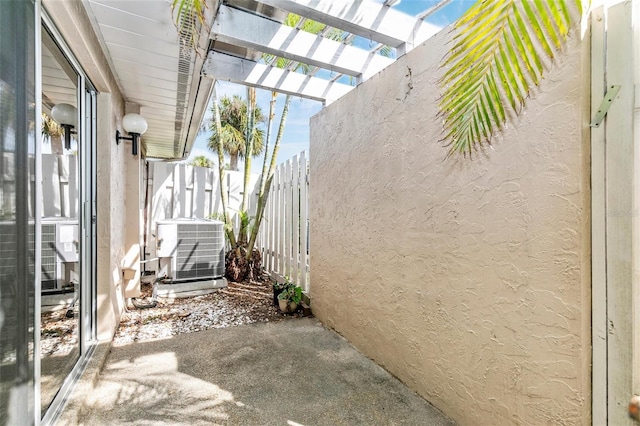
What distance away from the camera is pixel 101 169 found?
2824mm

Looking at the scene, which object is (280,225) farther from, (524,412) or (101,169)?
(524,412)

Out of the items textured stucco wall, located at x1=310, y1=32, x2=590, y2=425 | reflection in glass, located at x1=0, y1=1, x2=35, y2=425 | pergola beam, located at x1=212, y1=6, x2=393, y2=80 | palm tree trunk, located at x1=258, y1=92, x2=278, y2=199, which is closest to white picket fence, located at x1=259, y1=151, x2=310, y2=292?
palm tree trunk, located at x1=258, y1=92, x2=278, y2=199

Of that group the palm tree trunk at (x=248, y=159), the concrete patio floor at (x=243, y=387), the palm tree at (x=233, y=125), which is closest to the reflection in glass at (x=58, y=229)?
the concrete patio floor at (x=243, y=387)

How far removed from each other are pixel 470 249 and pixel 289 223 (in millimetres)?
3365

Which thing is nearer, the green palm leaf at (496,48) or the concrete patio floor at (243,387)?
the green palm leaf at (496,48)

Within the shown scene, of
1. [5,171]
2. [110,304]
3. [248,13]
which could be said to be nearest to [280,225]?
[110,304]

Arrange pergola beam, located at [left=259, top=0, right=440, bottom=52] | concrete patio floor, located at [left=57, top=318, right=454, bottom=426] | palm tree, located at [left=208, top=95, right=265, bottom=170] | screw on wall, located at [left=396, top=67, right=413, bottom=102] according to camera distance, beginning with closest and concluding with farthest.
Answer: concrete patio floor, located at [left=57, top=318, right=454, bottom=426], pergola beam, located at [left=259, top=0, right=440, bottom=52], screw on wall, located at [left=396, top=67, right=413, bottom=102], palm tree, located at [left=208, top=95, right=265, bottom=170]

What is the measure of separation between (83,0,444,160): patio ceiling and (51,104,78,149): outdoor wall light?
0.68 metres

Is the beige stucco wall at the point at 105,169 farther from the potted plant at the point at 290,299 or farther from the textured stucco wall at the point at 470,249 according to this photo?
the textured stucco wall at the point at 470,249

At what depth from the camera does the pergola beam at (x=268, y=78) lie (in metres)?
3.03

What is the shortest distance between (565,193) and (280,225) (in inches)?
170

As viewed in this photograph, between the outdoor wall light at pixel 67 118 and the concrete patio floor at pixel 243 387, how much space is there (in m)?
1.77

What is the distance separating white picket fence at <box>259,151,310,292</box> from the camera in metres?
4.45

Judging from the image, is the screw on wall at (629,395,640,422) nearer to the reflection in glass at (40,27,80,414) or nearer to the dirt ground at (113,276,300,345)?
the reflection in glass at (40,27,80,414)
